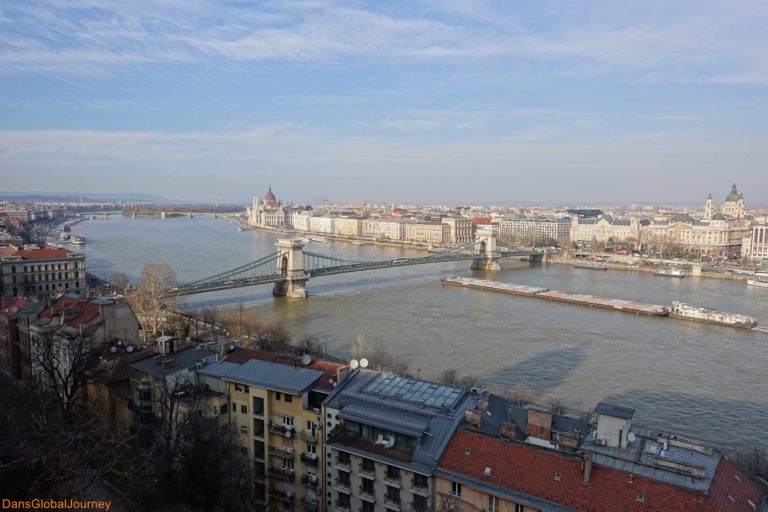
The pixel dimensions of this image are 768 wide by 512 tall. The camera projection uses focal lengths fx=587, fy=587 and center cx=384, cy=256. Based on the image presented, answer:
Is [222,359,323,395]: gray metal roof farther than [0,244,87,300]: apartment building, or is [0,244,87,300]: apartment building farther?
[0,244,87,300]: apartment building

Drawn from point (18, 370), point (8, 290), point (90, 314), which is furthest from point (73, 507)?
point (8, 290)

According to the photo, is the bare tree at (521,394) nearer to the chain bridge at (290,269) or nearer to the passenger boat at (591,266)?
the chain bridge at (290,269)

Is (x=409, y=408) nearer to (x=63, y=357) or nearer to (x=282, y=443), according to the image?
(x=282, y=443)

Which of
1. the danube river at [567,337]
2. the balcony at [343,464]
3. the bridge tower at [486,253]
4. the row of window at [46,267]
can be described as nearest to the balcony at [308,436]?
the balcony at [343,464]

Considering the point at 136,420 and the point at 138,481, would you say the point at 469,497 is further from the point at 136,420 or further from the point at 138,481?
the point at 136,420

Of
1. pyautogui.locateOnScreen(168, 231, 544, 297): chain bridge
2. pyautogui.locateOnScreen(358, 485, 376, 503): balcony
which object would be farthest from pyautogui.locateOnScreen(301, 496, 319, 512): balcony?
pyautogui.locateOnScreen(168, 231, 544, 297): chain bridge

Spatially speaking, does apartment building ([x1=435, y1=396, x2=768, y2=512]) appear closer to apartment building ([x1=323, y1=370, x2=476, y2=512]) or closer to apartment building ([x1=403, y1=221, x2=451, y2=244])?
apartment building ([x1=323, y1=370, x2=476, y2=512])

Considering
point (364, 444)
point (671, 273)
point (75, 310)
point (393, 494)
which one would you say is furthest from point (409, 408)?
point (671, 273)
